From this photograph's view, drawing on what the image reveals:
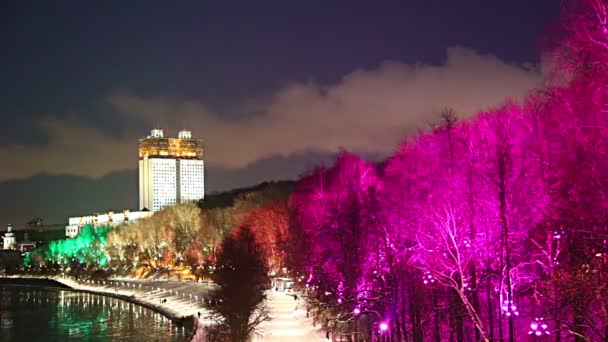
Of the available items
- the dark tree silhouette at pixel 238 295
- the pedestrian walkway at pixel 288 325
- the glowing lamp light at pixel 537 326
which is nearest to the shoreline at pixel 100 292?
the pedestrian walkway at pixel 288 325

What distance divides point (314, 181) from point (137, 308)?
24010 millimetres

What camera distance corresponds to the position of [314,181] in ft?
205

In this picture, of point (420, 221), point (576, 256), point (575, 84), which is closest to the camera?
point (575, 84)

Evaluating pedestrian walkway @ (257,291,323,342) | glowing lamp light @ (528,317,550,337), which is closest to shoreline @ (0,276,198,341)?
pedestrian walkway @ (257,291,323,342)

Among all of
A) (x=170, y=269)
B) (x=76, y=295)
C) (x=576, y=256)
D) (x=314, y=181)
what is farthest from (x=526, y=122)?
(x=76, y=295)

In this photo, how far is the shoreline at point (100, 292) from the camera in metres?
54.2

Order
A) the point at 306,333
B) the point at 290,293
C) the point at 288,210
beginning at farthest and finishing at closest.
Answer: the point at 288,210, the point at 290,293, the point at 306,333

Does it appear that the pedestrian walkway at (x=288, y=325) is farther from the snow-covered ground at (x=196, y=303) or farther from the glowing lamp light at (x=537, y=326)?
the glowing lamp light at (x=537, y=326)

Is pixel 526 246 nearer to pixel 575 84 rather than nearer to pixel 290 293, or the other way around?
pixel 575 84

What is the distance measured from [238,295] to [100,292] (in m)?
65.1

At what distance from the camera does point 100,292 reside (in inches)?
3765

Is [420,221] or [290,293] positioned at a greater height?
[420,221]

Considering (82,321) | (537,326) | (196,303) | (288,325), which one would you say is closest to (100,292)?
(82,321)

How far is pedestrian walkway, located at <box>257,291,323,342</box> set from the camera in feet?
117
